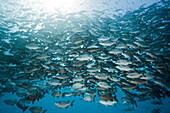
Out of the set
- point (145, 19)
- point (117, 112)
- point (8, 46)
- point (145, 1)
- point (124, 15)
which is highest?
point (145, 1)

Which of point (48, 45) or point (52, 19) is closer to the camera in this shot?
point (52, 19)

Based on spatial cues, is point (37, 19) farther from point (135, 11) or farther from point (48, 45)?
point (135, 11)

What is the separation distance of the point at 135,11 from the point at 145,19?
1109 mm

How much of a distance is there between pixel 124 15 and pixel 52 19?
5644mm

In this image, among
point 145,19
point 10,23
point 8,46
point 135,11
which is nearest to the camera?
point 145,19

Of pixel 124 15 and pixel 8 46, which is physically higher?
pixel 124 15

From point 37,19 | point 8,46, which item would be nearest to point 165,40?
point 37,19

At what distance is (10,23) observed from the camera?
8102 mm

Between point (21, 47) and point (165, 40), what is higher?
point (165, 40)

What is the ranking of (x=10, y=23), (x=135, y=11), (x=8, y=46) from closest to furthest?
1. (x=135, y=11)
2. (x=10, y=23)
3. (x=8, y=46)

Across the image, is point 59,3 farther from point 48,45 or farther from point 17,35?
point 17,35

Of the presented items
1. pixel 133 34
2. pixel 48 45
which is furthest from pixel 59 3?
pixel 133 34

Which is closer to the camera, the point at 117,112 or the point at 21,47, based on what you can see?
the point at 21,47

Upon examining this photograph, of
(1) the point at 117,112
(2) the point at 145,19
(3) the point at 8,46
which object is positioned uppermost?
(2) the point at 145,19
